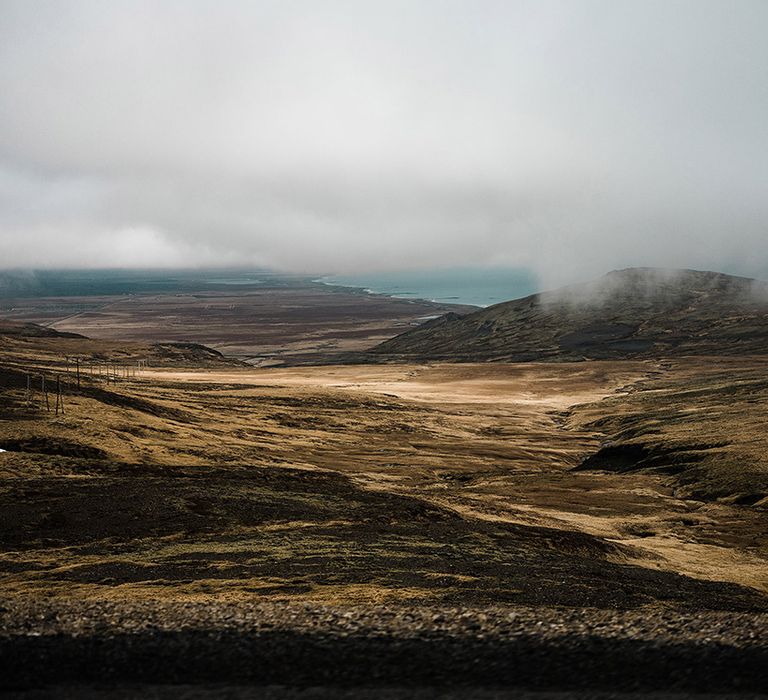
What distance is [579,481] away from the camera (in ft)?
246

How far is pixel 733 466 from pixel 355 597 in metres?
62.2

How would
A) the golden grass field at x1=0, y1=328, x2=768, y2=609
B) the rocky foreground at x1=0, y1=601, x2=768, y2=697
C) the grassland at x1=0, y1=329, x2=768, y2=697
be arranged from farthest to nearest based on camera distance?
the golden grass field at x1=0, y1=328, x2=768, y2=609
the grassland at x1=0, y1=329, x2=768, y2=697
the rocky foreground at x1=0, y1=601, x2=768, y2=697

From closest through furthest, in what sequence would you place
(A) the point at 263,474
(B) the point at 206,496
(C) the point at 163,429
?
(B) the point at 206,496, (A) the point at 263,474, (C) the point at 163,429

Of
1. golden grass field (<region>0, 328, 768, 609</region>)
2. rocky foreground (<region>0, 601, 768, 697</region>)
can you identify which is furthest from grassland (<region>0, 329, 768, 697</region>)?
golden grass field (<region>0, 328, 768, 609</region>)

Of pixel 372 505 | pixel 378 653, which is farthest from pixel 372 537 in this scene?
pixel 378 653

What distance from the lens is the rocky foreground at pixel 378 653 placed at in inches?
399

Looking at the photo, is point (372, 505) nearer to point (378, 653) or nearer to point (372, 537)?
point (372, 537)

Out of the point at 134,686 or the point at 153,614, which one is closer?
the point at 134,686

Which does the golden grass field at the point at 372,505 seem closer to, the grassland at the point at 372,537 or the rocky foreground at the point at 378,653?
the grassland at the point at 372,537

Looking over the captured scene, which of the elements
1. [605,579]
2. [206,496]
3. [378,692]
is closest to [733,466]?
[605,579]

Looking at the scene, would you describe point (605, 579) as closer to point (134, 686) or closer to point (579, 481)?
point (134, 686)

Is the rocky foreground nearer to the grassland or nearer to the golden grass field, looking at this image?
the grassland

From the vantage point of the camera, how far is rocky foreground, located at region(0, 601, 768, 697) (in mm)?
10141

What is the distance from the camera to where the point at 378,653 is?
10617mm
